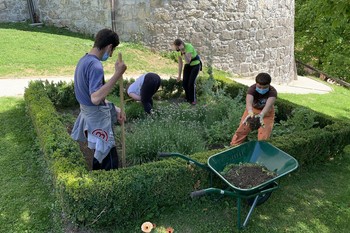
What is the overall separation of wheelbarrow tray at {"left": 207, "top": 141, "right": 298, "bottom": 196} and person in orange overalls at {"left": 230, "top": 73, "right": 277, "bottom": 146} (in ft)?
1.50

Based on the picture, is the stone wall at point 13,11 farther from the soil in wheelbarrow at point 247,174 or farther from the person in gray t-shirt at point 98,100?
the soil in wheelbarrow at point 247,174

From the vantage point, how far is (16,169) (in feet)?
15.8

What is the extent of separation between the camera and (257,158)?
14.4 feet

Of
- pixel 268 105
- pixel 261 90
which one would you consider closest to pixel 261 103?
pixel 261 90

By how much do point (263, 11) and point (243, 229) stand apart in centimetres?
1124

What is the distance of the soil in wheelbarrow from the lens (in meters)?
3.79

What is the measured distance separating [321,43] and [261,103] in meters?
19.0

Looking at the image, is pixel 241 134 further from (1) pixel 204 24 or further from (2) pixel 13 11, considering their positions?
(2) pixel 13 11

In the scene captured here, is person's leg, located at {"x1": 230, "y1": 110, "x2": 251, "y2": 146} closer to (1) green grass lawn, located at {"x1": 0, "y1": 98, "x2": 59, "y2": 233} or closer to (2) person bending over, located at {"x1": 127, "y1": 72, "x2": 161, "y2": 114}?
(2) person bending over, located at {"x1": 127, "y1": 72, "x2": 161, "y2": 114}

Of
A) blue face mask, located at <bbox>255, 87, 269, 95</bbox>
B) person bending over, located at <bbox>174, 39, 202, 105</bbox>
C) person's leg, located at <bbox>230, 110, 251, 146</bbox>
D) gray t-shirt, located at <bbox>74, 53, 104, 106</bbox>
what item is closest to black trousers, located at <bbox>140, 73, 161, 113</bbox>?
person bending over, located at <bbox>174, 39, 202, 105</bbox>

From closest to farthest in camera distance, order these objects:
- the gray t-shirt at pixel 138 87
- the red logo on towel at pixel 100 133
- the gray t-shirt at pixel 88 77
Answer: the gray t-shirt at pixel 88 77 < the red logo on towel at pixel 100 133 < the gray t-shirt at pixel 138 87

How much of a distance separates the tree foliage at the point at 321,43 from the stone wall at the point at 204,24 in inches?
211

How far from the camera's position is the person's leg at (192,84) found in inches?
303

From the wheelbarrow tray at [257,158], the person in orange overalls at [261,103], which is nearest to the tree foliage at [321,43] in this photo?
the person in orange overalls at [261,103]
